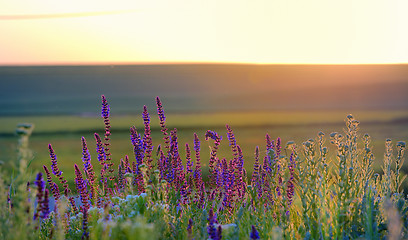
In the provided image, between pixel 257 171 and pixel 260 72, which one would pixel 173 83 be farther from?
pixel 257 171

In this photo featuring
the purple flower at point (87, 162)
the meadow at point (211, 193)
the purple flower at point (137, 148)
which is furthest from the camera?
the purple flower at point (87, 162)

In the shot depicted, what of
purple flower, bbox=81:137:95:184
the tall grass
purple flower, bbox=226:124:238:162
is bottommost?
the tall grass

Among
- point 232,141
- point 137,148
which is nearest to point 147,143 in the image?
point 137,148

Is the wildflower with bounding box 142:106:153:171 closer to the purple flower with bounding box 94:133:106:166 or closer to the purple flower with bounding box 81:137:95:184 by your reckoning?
the purple flower with bounding box 94:133:106:166

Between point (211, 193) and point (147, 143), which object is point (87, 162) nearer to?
point (147, 143)

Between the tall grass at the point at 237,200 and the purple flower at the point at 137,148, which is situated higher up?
the purple flower at the point at 137,148

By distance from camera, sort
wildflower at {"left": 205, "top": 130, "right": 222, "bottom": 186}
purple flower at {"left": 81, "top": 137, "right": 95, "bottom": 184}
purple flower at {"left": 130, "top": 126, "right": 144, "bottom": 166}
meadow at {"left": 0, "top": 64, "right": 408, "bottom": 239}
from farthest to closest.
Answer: wildflower at {"left": 205, "top": 130, "right": 222, "bottom": 186}, purple flower at {"left": 81, "top": 137, "right": 95, "bottom": 184}, purple flower at {"left": 130, "top": 126, "right": 144, "bottom": 166}, meadow at {"left": 0, "top": 64, "right": 408, "bottom": 239}

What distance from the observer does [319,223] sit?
10.7ft

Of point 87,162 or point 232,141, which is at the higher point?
point 232,141

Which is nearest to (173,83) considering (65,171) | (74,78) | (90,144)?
(74,78)

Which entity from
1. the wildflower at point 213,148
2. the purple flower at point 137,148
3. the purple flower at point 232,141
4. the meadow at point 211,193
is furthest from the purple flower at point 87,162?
the purple flower at point 232,141

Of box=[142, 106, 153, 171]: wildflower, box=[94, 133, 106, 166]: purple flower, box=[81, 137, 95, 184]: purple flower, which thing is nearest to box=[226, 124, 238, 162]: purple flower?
box=[142, 106, 153, 171]: wildflower

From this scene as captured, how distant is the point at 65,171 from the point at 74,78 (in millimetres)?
73647

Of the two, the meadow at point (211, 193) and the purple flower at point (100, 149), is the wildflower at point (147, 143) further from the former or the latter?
the purple flower at point (100, 149)
